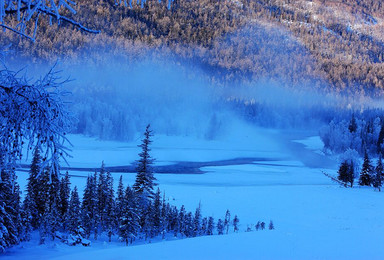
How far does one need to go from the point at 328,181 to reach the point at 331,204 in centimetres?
2053

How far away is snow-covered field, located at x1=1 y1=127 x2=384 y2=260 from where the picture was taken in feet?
21.9

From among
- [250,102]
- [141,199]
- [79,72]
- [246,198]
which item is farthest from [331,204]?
[79,72]

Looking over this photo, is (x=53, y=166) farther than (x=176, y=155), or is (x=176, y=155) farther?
(x=176, y=155)

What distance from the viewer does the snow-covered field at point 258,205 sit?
263 inches

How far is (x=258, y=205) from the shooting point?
29953 millimetres

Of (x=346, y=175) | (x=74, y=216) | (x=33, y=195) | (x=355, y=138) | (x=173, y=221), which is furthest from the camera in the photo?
(x=355, y=138)

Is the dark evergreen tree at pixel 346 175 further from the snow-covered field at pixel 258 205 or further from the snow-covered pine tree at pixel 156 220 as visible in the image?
the snow-covered pine tree at pixel 156 220

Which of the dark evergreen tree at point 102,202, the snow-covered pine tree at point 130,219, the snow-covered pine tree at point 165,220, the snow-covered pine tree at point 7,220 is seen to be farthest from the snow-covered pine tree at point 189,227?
the snow-covered pine tree at point 7,220

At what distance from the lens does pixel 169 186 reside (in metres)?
38.2

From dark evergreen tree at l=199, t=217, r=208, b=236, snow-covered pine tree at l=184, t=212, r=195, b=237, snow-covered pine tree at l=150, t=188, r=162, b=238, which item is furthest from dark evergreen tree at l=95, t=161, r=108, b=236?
dark evergreen tree at l=199, t=217, r=208, b=236

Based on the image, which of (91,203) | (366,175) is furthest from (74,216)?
(366,175)

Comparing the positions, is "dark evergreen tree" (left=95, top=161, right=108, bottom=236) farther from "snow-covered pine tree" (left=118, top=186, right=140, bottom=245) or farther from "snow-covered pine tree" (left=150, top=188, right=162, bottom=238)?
"snow-covered pine tree" (left=118, top=186, right=140, bottom=245)

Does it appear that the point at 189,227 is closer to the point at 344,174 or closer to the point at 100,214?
the point at 100,214

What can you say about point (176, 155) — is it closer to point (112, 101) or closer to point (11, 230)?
point (11, 230)
